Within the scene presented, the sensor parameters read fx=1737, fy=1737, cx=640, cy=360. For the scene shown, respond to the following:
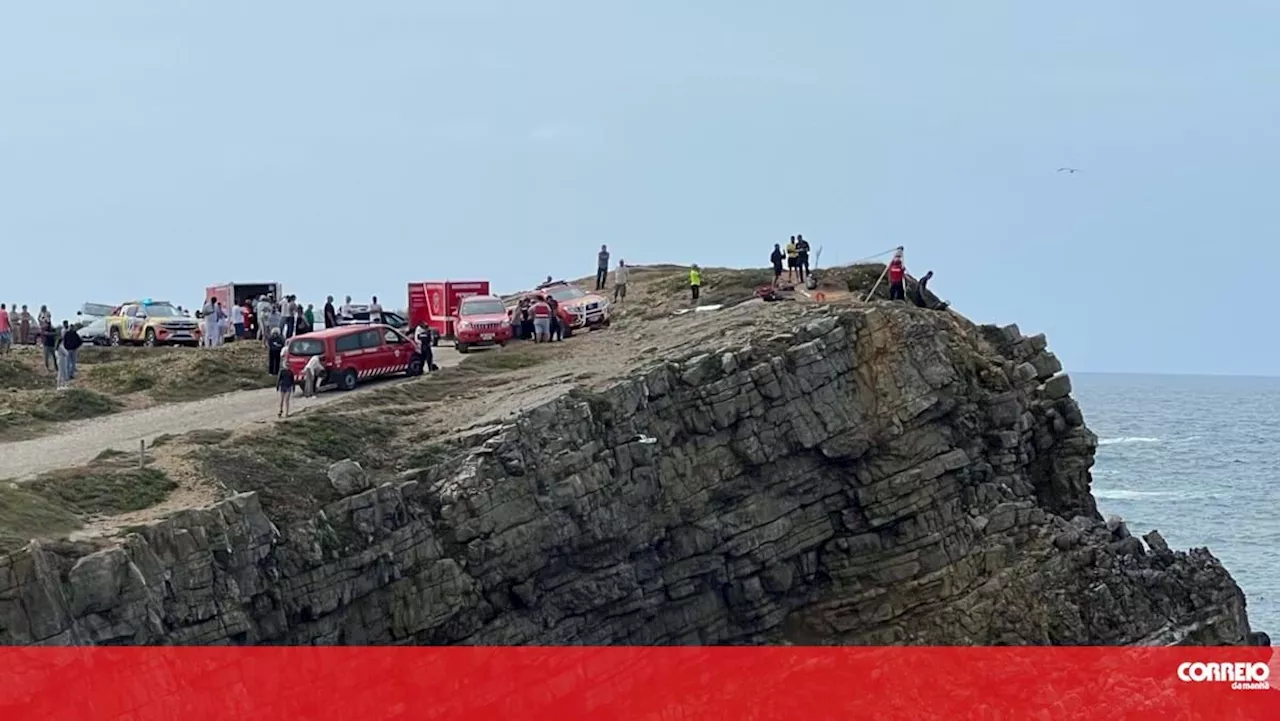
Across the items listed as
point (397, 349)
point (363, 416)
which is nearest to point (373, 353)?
point (397, 349)

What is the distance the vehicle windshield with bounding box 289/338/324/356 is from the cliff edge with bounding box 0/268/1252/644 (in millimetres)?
2844

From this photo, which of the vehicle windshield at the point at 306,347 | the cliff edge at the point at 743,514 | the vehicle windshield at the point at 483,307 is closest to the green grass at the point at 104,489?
the cliff edge at the point at 743,514

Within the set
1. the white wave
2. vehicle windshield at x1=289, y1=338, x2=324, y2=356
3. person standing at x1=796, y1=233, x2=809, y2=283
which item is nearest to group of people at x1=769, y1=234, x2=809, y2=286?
person standing at x1=796, y1=233, x2=809, y2=283

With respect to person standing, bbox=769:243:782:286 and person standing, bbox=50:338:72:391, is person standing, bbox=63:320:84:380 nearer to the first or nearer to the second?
person standing, bbox=50:338:72:391

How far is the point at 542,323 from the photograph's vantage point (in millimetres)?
49844

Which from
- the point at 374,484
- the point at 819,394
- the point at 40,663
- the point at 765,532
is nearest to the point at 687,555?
the point at 765,532

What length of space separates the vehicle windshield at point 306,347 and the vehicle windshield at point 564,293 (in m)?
11.8

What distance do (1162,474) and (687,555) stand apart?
79.5 meters

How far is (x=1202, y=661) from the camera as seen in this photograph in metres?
40.2

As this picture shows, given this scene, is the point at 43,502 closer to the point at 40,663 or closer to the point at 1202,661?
the point at 40,663

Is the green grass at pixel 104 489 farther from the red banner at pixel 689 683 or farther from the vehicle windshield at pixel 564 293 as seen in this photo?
the vehicle windshield at pixel 564 293

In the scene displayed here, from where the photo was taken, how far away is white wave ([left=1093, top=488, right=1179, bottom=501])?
93.6 m

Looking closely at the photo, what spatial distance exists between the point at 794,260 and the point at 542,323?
777 cm

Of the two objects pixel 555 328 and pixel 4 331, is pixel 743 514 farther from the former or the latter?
pixel 4 331
